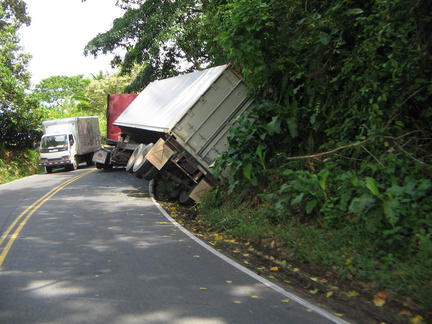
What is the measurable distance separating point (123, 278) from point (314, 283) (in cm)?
254

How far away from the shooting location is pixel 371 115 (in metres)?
8.67

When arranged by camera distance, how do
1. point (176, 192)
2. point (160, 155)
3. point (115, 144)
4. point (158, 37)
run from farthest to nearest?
point (115, 144) → point (158, 37) → point (176, 192) → point (160, 155)

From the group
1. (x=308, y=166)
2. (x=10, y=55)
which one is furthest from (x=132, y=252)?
(x=10, y=55)

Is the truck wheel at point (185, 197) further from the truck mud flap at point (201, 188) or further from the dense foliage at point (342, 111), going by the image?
the dense foliage at point (342, 111)

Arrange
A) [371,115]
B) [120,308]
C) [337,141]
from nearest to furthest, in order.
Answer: [120,308], [371,115], [337,141]

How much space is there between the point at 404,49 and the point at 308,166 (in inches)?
128

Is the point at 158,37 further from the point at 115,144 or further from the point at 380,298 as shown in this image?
the point at 380,298

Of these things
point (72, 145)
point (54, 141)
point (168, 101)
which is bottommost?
point (72, 145)

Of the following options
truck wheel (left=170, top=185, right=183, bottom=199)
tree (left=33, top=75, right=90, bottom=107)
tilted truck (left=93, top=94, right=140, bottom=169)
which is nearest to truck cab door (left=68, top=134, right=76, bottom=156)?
tilted truck (left=93, top=94, right=140, bottom=169)

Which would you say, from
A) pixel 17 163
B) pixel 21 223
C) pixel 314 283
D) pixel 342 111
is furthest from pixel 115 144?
pixel 314 283

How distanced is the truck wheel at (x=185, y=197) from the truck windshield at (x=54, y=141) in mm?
15820

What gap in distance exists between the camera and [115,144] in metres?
25.9

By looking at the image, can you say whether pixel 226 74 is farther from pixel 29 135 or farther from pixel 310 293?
pixel 29 135

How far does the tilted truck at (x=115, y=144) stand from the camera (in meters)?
23.1
